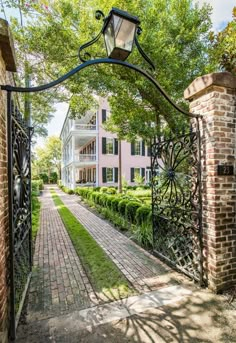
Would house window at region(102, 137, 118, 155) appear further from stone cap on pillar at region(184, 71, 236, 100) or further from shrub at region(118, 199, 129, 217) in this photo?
stone cap on pillar at region(184, 71, 236, 100)

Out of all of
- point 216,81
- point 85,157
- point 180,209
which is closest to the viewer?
point 216,81

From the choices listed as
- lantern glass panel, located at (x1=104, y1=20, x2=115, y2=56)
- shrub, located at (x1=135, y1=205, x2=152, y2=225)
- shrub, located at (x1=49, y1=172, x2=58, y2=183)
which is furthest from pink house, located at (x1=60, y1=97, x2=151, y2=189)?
shrub, located at (x1=49, y1=172, x2=58, y2=183)

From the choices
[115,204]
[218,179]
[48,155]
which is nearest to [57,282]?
[218,179]

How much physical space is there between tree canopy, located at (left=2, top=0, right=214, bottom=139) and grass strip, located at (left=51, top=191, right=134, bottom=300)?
420cm

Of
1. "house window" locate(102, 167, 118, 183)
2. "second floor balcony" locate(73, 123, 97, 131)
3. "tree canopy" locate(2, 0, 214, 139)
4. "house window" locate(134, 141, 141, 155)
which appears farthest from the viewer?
"house window" locate(134, 141, 141, 155)

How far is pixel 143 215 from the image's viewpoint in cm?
607

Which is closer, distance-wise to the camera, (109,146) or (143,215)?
(143,215)

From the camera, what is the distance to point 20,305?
2.82m

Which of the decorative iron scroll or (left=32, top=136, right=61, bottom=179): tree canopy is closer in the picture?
the decorative iron scroll

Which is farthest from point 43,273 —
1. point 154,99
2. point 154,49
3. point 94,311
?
point 154,49

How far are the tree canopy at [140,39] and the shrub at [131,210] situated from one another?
2.54m

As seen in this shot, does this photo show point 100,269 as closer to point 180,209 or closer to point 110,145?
point 180,209

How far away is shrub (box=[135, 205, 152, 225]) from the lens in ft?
19.2

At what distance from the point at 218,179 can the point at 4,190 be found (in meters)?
2.81
